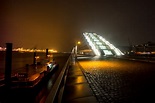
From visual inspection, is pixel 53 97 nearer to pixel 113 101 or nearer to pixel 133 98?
pixel 113 101

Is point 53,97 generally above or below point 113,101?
above

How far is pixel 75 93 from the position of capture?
658cm

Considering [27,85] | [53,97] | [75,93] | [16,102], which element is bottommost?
[16,102]

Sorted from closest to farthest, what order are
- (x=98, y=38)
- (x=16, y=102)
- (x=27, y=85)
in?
(x=16, y=102) → (x=27, y=85) → (x=98, y=38)

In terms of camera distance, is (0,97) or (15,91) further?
(15,91)

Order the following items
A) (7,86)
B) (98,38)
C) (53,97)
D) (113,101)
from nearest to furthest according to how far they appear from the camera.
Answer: (53,97), (113,101), (7,86), (98,38)

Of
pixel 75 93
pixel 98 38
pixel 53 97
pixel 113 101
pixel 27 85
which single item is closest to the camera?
pixel 53 97

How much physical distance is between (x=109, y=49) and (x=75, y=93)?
58.8 meters

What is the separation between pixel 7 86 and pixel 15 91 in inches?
91.2

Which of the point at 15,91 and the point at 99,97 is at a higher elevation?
the point at 99,97

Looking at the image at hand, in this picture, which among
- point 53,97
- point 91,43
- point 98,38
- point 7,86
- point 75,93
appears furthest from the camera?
point 98,38

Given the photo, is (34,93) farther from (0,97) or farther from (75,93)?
(75,93)

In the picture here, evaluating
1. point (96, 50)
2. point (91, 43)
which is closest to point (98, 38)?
point (91, 43)

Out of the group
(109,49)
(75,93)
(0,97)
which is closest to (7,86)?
(0,97)
